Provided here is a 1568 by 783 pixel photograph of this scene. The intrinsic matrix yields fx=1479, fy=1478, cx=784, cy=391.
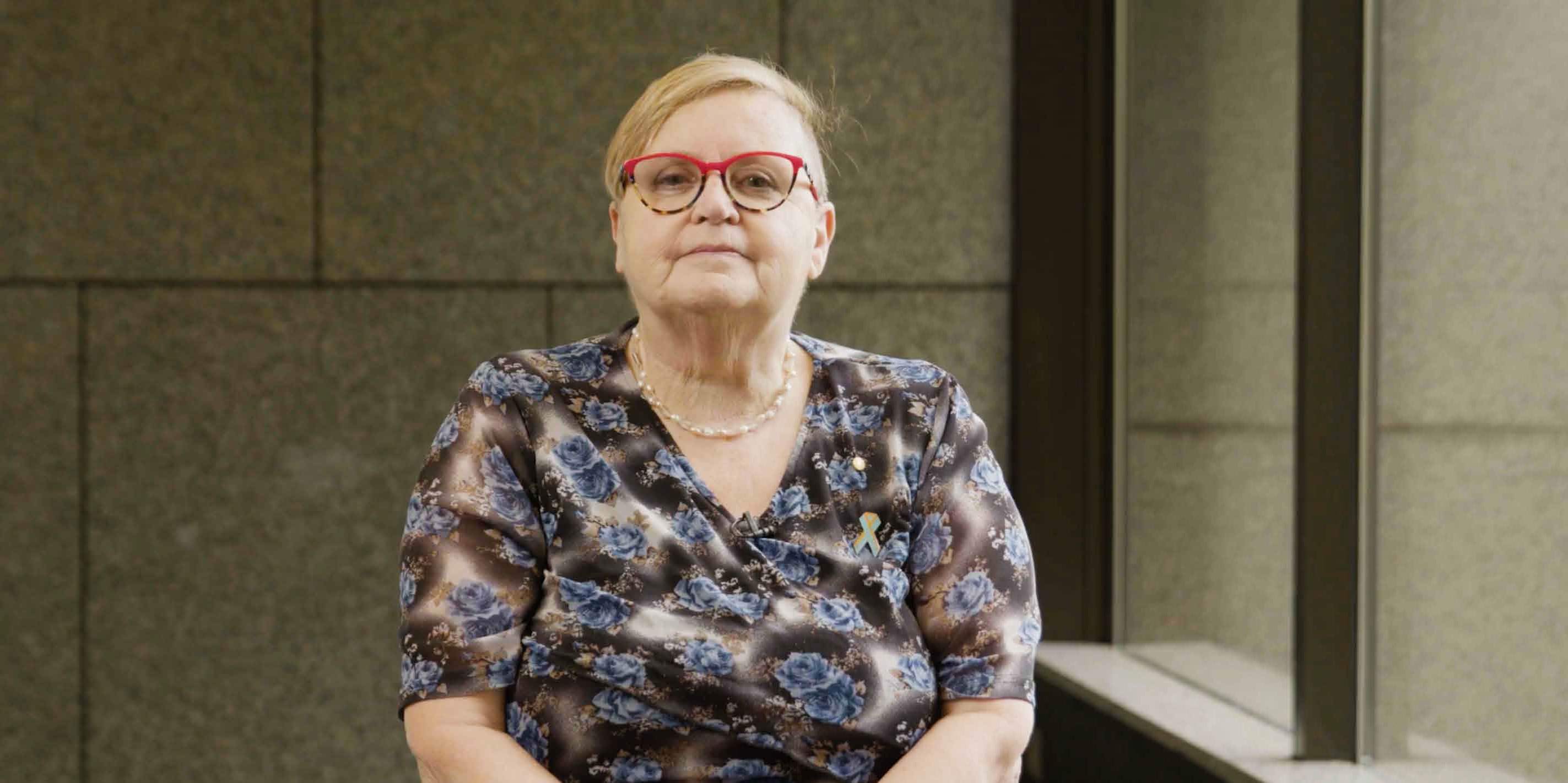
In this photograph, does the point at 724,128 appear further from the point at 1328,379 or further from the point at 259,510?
the point at 259,510

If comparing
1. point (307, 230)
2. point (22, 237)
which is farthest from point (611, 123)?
point (22, 237)

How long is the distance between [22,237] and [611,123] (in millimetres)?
1417

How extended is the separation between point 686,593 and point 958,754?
1.21ft

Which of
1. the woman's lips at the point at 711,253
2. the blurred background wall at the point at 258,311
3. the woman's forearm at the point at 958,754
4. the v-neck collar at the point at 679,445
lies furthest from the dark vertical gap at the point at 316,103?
the woman's forearm at the point at 958,754

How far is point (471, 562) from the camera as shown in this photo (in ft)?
5.66

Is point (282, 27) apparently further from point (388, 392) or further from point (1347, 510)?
point (1347, 510)

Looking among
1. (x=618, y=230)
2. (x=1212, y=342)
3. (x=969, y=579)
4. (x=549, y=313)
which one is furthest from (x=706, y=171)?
(x=549, y=313)

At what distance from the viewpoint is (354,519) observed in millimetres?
3623

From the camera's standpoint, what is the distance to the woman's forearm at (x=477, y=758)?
167 centimetres

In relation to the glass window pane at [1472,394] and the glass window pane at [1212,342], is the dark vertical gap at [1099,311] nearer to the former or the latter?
the glass window pane at [1212,342]

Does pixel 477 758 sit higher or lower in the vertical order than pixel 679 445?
lower

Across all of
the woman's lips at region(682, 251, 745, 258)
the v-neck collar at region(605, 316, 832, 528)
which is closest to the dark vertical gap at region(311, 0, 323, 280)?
the v-neck collar at region(605, 316, 832, 528)

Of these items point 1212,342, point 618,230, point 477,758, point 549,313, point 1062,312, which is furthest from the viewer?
point 1062,312

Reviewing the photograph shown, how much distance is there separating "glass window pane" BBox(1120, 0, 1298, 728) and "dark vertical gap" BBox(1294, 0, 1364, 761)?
0.61ft
